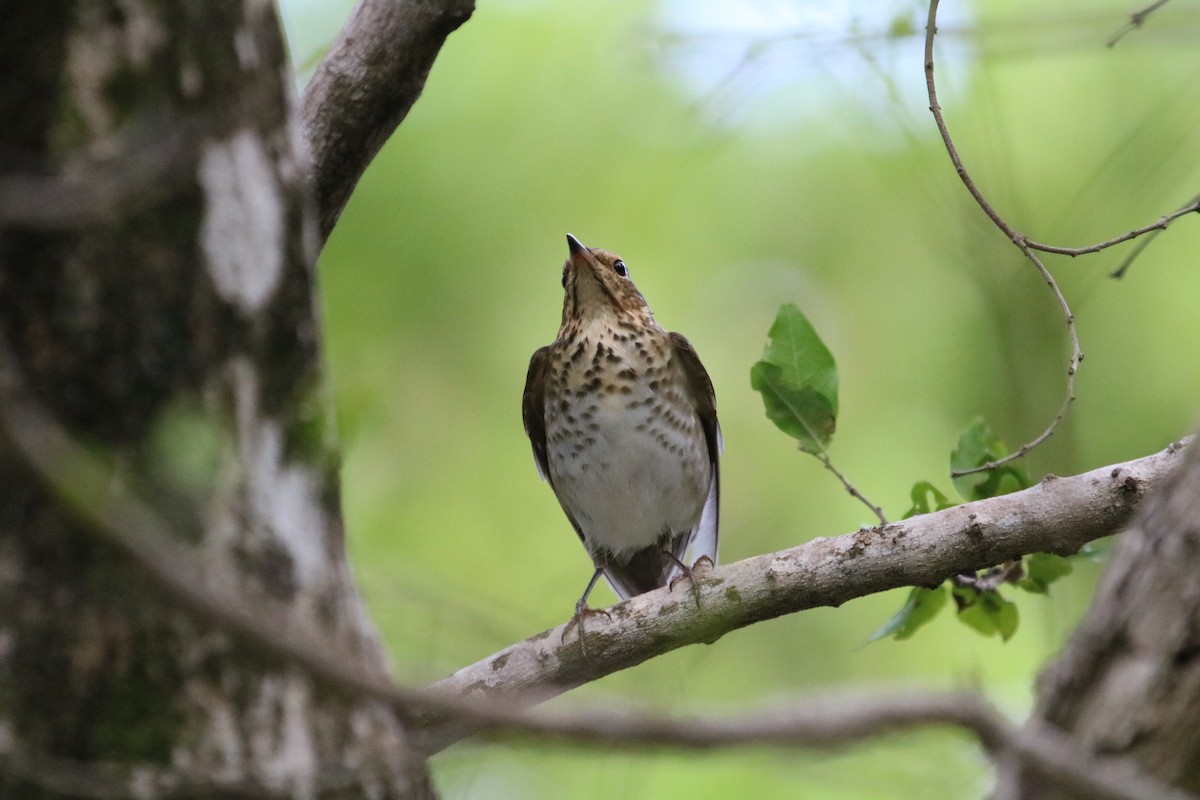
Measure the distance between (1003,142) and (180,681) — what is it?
3094 millimetres

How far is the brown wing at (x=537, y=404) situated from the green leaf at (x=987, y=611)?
2.10 metres

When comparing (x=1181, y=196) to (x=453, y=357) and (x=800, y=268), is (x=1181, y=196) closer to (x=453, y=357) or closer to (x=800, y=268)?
(x=800, y=268)

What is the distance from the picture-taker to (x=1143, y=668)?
4.79 ft

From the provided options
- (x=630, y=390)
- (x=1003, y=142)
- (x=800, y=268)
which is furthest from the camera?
(x=800, y=268)

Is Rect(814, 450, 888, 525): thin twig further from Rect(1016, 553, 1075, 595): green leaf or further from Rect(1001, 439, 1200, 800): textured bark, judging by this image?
Rect(1001, 439, 1200, 800): textured bark

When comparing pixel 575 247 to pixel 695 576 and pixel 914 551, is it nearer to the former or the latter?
pixel 695 576

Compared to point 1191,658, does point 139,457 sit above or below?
above

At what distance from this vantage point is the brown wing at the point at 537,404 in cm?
504

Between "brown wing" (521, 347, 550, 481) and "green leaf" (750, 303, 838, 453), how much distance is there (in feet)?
5.88

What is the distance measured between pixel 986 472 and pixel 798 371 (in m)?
0.58

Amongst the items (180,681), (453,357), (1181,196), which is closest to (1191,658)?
(180,681)

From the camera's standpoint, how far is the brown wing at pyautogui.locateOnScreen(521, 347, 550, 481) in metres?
5.04

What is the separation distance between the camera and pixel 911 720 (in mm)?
1208

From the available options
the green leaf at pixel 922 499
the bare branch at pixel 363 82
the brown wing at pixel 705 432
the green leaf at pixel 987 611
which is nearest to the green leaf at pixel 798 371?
the green leaf at pixel 922 499
